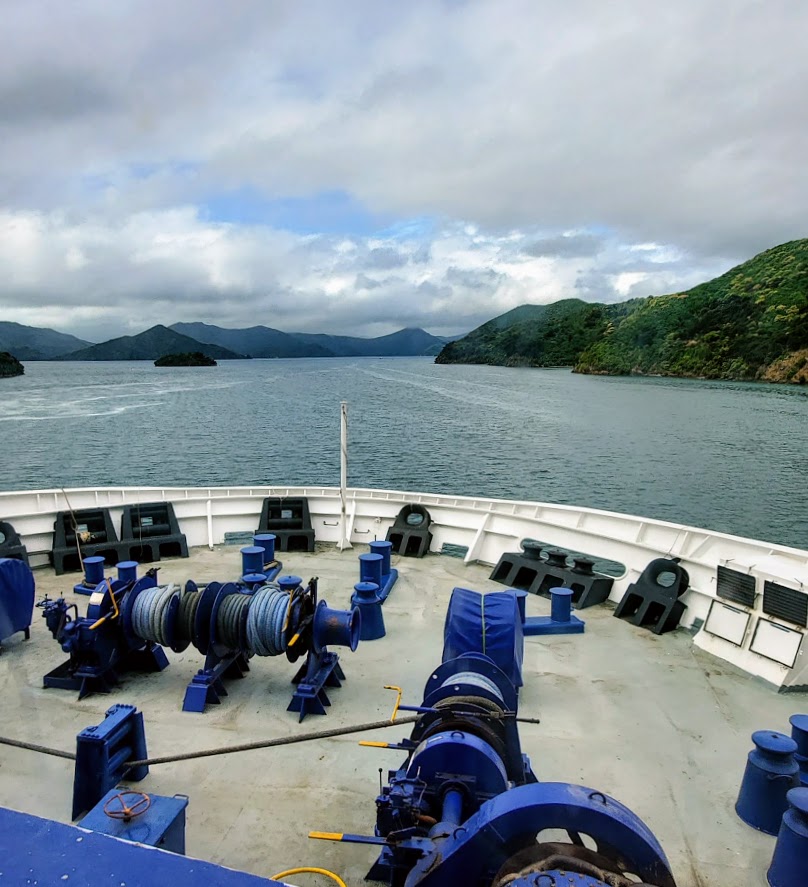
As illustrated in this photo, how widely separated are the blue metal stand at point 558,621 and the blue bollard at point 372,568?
2034 millimetres

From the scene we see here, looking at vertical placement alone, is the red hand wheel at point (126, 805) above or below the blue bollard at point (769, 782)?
above

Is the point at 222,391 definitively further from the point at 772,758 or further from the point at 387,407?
the point at 772,758

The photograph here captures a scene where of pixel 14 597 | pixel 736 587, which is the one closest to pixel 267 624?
pixel 14 597

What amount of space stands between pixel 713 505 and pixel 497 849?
30790mm

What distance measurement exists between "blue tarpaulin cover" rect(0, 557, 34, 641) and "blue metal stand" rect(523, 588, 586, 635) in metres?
5.54

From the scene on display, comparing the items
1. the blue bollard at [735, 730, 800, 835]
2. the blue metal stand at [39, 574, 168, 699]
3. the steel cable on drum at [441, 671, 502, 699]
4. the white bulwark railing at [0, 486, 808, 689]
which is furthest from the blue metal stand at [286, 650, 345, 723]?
the white bulwark railing at [0, 486, 808, 689]

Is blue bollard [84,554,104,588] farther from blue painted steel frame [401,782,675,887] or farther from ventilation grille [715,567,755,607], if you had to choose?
ventilation grille [715,567,755,607]

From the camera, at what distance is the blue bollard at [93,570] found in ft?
26.7

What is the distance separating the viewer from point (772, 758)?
4461 mm

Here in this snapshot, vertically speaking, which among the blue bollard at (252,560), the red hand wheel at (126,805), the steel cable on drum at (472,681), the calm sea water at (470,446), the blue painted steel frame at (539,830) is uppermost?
the blue painted steel frame at (539,830)

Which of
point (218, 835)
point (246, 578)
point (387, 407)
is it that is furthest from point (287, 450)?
point (218, 835)

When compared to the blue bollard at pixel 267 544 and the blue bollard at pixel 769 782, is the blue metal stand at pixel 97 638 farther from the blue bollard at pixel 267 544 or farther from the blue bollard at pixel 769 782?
the blue bollard at pixel 769 782

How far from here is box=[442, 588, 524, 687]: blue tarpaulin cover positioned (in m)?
4.99

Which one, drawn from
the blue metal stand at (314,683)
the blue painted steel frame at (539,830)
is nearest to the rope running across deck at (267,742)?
the blue painted steel frame at (539,830)
